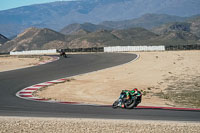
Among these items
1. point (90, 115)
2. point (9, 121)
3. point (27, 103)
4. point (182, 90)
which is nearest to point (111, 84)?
point (182, 90)

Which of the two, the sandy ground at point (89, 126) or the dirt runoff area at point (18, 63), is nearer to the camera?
the sandy ground at point (89, 126)

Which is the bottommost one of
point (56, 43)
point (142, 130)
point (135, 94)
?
point (142, 130)

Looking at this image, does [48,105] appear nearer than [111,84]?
Yes

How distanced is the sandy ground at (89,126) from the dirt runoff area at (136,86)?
463 centimetres

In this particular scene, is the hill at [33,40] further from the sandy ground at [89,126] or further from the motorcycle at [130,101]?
the sandy ground at [89,126]

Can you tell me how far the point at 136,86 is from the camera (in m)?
23.1

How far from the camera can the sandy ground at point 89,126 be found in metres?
11.4

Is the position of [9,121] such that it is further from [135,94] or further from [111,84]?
[111,84]

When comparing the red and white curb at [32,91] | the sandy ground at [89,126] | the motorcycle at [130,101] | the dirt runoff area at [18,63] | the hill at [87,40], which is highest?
the hill at [87,40]

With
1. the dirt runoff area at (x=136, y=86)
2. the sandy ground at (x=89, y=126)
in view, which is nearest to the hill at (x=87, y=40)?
the dirt runoff area at (x=136, y=86)

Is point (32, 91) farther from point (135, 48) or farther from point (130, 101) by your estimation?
point (135, 48)

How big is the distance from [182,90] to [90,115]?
9206 mm

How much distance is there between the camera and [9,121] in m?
12.6

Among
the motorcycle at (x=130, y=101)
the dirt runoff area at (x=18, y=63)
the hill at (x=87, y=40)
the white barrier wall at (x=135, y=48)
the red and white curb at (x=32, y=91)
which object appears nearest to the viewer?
the motorcycle at (x=130, y=101)
